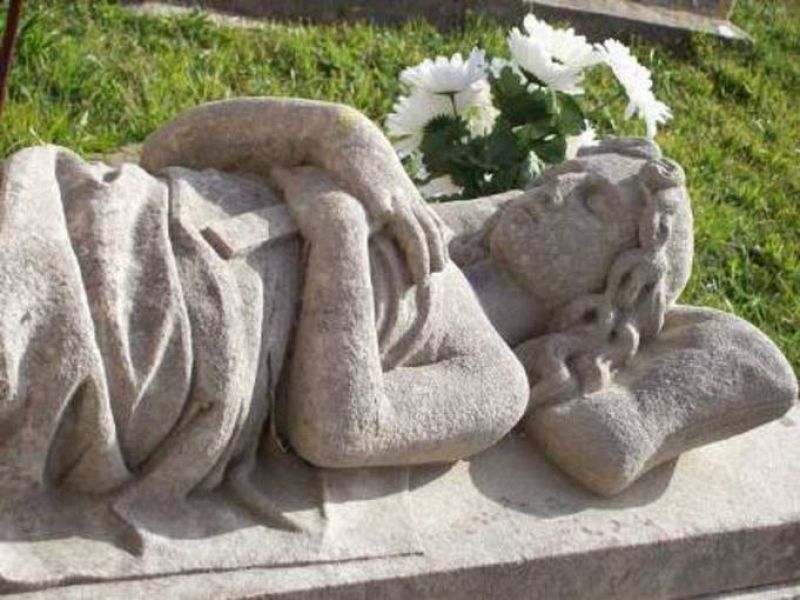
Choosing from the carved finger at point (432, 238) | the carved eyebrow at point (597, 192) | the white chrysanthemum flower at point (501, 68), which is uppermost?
the carved finger at point (432, 238)

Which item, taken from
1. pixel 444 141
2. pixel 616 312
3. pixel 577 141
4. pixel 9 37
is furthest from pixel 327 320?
pixel 577 141

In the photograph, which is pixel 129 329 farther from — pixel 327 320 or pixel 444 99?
pixel 444 99

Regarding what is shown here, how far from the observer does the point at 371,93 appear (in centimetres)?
535

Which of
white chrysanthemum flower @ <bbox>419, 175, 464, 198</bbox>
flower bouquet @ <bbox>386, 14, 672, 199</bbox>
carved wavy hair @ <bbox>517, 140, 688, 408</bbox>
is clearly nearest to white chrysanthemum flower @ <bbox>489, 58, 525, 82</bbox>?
flower bouquet @ <bbox>386, 14, 672, 199</bbox>

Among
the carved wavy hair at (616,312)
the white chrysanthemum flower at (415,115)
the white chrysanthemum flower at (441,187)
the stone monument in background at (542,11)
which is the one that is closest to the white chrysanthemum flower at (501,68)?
the white chrysanthemum flower at (415,115)

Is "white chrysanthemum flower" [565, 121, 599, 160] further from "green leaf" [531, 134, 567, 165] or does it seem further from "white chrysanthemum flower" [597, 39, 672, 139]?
"white chrysanthemum flower" [597, 39, 672, 139]

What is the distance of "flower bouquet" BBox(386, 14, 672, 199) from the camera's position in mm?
3434

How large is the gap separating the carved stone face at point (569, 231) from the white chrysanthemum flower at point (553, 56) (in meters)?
0.54

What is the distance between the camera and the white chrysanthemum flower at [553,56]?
3.42 meters

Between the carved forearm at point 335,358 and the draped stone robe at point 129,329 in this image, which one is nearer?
the draped stone robe at point 129,329

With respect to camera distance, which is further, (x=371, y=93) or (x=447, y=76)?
(x=371, y=93)

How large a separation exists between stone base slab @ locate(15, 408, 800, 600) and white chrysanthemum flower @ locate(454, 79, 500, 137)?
37.4 inches

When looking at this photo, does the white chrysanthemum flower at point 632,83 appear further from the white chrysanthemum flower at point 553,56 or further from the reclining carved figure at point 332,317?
the reclining carved figure at point 332,317

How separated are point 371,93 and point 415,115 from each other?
6.15 ft
